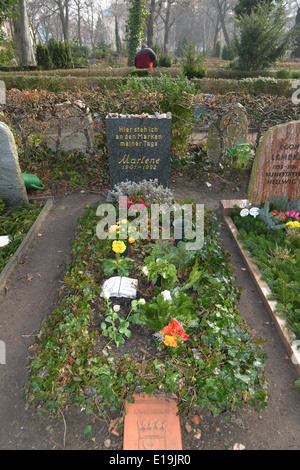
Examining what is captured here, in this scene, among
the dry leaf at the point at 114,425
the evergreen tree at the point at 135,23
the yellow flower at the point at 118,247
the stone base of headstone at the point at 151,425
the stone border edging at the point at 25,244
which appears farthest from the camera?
the evergreen tree at the point at 135,23

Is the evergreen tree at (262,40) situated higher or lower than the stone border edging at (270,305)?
higher

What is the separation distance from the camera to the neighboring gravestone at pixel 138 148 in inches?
218

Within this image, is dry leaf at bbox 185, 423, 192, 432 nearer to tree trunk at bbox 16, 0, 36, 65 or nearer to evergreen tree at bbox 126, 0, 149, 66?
tree trunk at bbox 16, 0, 36, 65

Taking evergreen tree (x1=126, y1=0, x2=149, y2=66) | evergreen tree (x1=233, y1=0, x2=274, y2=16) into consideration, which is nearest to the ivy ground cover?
evergreen tree (x1=126, y1=0, x2=149, y2=66)

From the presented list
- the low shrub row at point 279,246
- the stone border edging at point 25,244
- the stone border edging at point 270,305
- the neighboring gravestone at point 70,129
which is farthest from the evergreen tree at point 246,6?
the stone border edging at point 25,244

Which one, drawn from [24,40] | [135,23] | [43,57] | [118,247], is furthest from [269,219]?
[24,40]

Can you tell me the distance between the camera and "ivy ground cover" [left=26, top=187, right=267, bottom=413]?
2668mm

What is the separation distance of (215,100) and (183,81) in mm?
918

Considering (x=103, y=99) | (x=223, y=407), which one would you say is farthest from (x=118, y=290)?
(x=103, y=99)

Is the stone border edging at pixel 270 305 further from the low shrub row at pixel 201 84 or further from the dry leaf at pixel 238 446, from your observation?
the low shrub row at pixel 201 84

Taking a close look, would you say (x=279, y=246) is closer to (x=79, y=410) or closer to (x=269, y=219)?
(x=269, y=219)

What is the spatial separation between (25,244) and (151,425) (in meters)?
3.31

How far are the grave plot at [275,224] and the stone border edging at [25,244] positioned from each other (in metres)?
3.35

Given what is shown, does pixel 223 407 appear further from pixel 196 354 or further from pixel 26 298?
pixel 26 298
